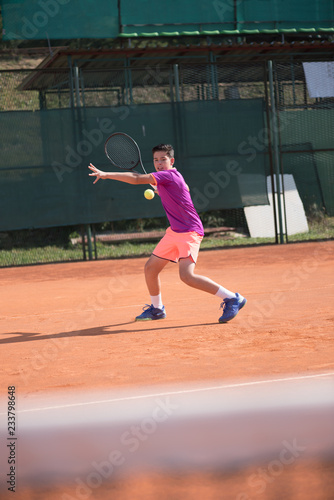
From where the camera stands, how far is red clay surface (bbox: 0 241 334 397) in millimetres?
3449

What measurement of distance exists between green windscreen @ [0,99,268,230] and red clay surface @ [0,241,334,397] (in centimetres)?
175

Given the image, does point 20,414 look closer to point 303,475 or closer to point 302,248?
point 303,475

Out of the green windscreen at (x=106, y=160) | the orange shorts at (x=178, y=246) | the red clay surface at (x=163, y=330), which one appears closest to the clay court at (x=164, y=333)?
the red clay surface at (x=163, y=330)

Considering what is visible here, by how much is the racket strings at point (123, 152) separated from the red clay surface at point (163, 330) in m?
1.35

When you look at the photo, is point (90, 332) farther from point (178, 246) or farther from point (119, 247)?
point (119, 247)

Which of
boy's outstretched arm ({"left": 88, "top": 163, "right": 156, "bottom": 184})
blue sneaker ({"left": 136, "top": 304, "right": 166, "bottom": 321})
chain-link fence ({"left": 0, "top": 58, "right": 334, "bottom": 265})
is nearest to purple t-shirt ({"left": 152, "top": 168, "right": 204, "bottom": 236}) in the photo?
boy's outstretched arm ({"left": 88, "top": 163, "right": 156, "bottom": 184})

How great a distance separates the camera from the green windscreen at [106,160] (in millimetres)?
9766

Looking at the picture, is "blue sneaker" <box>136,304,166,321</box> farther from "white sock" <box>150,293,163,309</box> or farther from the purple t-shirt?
the purple t-shirt

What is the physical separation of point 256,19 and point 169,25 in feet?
7.56
